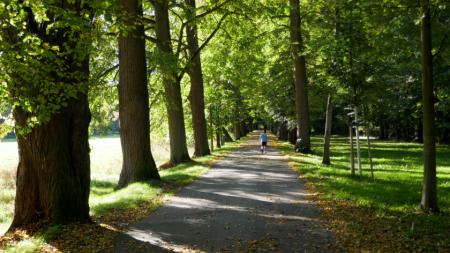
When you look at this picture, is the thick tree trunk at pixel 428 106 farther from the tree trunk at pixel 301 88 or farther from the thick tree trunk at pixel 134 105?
the tree trunk at pixel 301 88

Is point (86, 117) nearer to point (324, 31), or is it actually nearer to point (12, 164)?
point (324, 31)

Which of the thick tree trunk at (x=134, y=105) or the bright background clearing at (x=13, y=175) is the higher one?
the thick tree trunk at (x=134, y=105)

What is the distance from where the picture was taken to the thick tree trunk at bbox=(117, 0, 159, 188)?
14.8 metres

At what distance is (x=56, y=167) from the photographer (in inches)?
344

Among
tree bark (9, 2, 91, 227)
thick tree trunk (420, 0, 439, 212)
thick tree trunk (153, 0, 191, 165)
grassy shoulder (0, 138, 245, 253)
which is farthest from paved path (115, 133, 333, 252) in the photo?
thick tree trunk (153, 0, 191, 165)

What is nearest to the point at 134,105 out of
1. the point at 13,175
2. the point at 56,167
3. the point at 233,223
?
the point at 56,167

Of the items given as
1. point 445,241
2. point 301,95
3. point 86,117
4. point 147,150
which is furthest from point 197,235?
point 301,95

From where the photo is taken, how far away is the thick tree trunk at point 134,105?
14.8 m

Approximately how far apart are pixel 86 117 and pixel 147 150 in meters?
5.99

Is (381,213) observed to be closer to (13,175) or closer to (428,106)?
(428,106)

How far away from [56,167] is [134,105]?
6342 mm

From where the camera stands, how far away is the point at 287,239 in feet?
25.5

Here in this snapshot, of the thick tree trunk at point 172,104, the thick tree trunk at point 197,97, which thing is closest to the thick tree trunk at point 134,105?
the thick tree trunk at point 172,104

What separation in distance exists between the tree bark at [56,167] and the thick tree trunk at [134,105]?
18.3 feet
